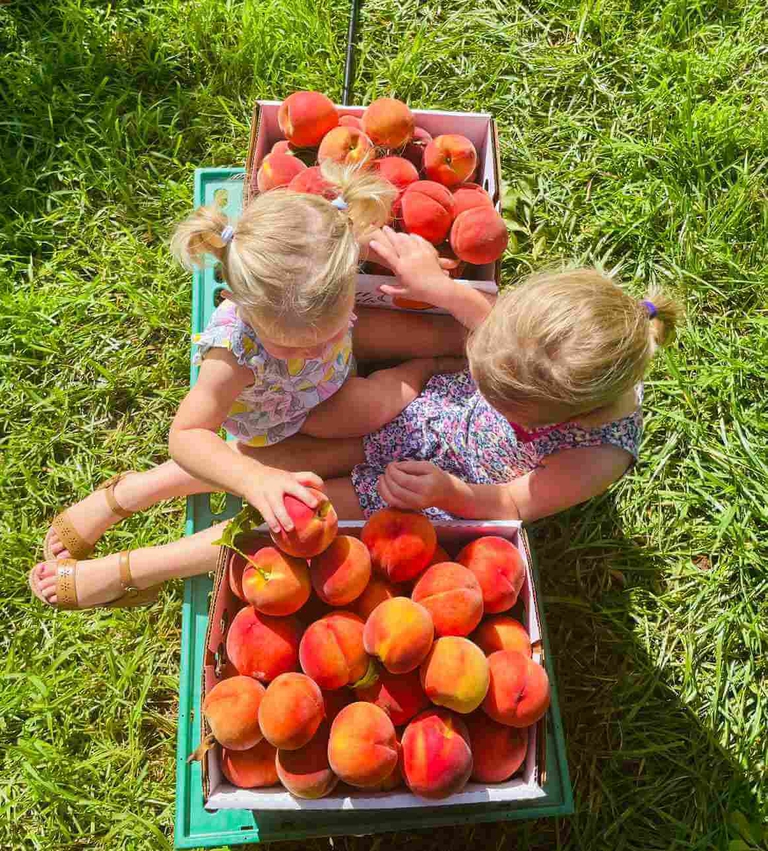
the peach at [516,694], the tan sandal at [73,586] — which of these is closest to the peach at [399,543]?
the peach at [516,694]

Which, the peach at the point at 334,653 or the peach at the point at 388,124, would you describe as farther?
the peach at the point at 388,124

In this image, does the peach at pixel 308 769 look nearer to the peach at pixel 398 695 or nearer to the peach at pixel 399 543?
the peach at pixel 398 695

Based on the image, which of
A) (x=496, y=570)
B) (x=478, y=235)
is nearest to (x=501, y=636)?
(x=496, y=570)

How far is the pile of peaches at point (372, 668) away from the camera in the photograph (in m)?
1.25

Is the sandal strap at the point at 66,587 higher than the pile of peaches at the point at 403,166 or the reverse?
the reverse

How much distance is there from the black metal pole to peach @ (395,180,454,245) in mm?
803

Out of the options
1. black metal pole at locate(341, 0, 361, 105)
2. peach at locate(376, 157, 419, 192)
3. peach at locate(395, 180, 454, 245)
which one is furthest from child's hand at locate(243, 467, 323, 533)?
black metal pole at locate(341, 0, 361, 105)

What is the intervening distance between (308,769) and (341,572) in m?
0.33

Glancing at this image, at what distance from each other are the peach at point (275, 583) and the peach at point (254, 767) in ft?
0.79

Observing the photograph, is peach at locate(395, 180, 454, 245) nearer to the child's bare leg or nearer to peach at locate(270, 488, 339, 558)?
the child's bare leg

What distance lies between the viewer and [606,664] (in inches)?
77.2

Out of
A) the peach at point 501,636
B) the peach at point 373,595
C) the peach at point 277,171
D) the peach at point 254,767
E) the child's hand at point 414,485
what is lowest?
the peach at point 254,767

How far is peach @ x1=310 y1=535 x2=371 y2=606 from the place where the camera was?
133 centimetres

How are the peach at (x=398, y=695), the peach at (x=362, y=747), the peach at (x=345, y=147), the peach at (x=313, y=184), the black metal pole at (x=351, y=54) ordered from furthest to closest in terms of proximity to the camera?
the black metal pole at (x=351, y=54)
the peach at (x=345, y=147)
the peach at (x=313, y=184)
the peach at (x=398, y=695)
the peach at (x=362, y=747)
